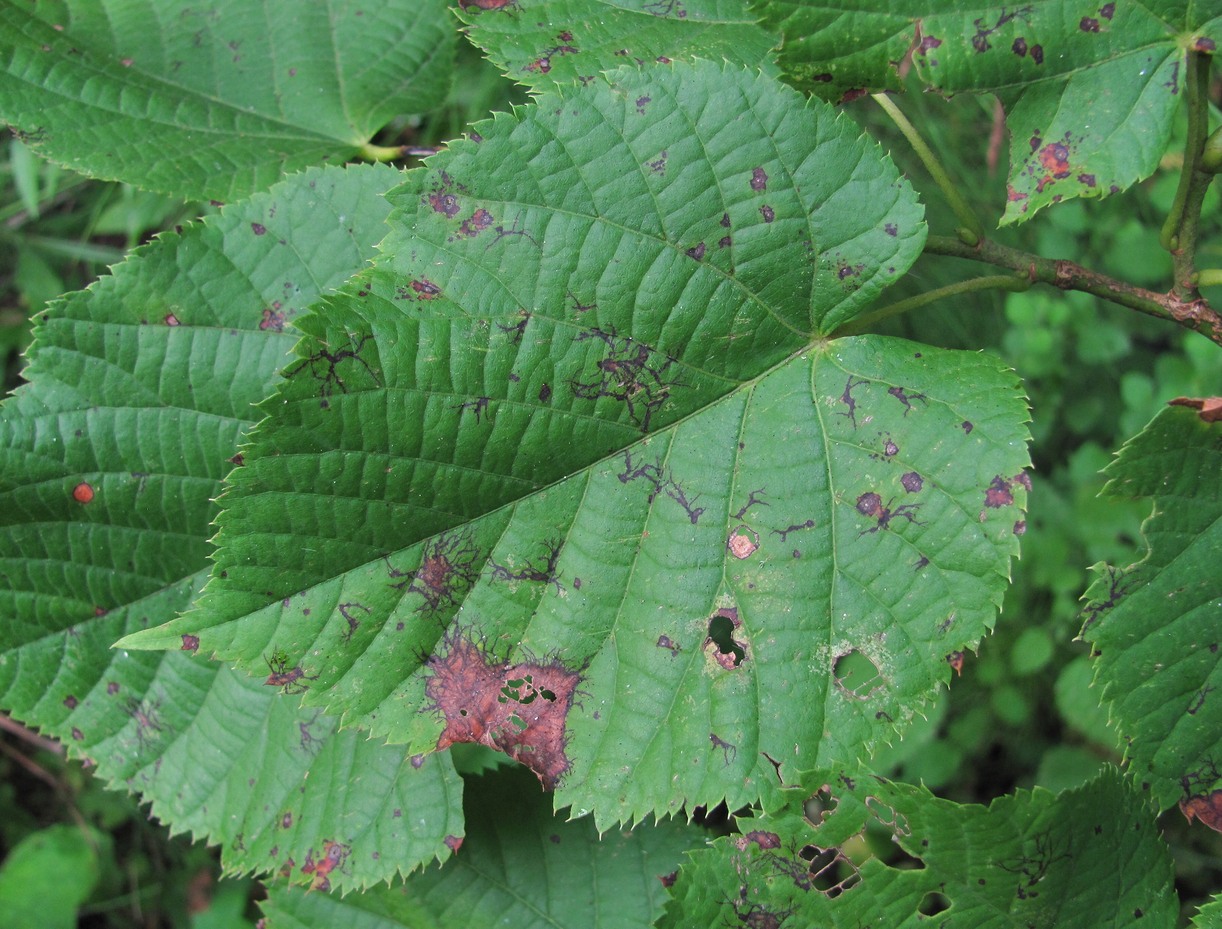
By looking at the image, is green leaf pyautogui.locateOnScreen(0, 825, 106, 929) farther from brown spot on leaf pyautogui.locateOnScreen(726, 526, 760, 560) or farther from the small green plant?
brown spot on leaf pyautogui.locateOnScreen(726, 526, 760, 560)

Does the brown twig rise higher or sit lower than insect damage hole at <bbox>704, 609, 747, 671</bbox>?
higher

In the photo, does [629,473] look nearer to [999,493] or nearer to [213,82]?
[999,493]

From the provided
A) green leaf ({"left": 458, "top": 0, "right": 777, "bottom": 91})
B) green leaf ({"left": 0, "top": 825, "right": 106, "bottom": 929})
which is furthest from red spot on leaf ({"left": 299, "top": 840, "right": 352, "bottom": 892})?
green leaf ({"left": 0, "top": 825, "right": 106, "bottom": 929})

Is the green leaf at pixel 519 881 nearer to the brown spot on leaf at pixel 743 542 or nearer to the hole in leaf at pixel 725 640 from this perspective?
the hole in leaf at pixel 725 640

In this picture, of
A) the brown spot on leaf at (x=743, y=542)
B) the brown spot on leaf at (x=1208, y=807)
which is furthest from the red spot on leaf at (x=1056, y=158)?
the brown spot on leaf at (x=1208, y=807)

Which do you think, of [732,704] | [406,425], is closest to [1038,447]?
[732,704]

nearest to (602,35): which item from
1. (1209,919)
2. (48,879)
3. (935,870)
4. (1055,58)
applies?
(1055,58)
